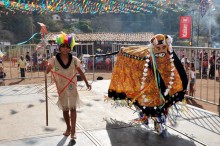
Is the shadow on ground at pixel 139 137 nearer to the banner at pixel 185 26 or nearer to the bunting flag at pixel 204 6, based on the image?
the banner at pixel 185 26

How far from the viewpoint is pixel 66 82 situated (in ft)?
13.3

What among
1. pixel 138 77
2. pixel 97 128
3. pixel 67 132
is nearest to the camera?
pixel 67 132

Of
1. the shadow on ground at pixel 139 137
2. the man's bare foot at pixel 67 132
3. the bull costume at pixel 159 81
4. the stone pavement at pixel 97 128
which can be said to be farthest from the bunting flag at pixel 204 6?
the man's bare foot at pixel 67 132

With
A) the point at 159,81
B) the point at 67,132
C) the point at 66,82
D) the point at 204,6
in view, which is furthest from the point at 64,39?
the point at 204,6

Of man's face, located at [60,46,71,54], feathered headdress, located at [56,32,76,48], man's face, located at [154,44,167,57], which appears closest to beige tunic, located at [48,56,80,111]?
man's face, located at [60,46,71,54]

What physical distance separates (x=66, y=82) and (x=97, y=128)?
97 cm

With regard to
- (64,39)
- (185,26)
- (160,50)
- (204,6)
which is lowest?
(160,50)

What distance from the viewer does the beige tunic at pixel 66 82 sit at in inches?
159

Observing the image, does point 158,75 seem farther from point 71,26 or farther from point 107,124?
point 71,26

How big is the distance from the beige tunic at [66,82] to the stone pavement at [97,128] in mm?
509

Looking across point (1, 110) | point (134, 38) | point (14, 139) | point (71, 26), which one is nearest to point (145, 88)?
point (14, 139)

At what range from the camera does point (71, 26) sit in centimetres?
4466

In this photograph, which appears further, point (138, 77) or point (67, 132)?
point (138, 77)

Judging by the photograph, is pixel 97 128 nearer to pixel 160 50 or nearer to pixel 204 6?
pixel 160 50
